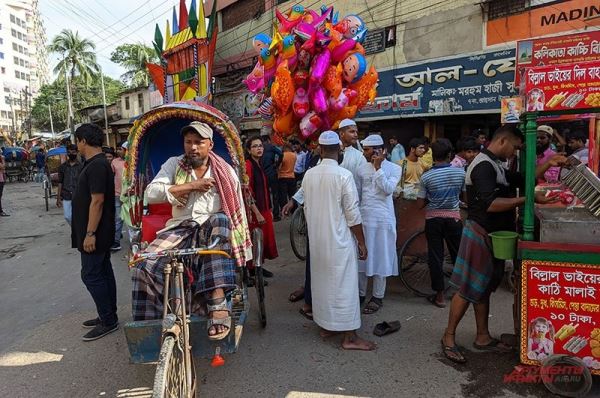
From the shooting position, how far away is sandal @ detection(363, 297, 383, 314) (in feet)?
14.4

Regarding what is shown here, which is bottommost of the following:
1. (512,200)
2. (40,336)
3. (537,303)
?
(40,336)

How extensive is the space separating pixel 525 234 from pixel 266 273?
3.56 m

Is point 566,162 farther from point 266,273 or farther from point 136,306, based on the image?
point 266,273

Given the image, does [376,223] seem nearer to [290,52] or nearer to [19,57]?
[290,52]

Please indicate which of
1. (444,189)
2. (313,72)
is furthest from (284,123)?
(444,189)

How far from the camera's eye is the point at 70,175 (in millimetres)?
8375

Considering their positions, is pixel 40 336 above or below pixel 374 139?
below

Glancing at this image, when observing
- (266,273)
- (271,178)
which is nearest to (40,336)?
(266,273)

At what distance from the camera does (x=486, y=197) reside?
3.14 m

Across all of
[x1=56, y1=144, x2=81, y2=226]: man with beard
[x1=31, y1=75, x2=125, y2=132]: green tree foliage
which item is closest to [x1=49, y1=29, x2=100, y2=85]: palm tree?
[x1=31, y1=75, x2=125, y2=132]: green tree foliage

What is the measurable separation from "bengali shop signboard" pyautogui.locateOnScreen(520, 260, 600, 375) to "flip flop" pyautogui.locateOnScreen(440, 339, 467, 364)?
19.4 inches

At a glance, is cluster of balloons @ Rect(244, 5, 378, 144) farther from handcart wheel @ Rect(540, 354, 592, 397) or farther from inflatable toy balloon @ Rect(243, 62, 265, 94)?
handcart wheel @ Rect(540, 354, 592, 397)

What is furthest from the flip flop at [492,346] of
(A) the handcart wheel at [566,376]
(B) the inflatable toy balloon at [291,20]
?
(B) the inflatable toy balloon at [291,20]

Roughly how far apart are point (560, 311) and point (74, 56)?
53.6 metres
